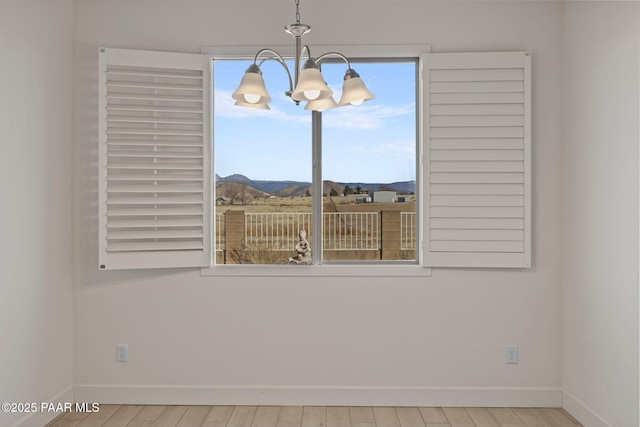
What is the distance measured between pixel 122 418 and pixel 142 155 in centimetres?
163

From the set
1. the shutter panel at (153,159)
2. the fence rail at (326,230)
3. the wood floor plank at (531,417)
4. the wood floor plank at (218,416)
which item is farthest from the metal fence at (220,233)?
the wood floor plank at (531,417)

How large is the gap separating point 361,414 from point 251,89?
2.19m

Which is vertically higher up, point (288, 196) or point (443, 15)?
point (443, 15)

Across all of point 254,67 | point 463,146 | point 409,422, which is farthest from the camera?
point 463,146

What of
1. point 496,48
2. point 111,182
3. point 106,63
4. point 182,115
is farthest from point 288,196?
point 496,48

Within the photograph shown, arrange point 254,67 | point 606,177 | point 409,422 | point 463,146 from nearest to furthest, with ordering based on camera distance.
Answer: point 254,67 < point 606,177 < point 409,422 < point 463,146

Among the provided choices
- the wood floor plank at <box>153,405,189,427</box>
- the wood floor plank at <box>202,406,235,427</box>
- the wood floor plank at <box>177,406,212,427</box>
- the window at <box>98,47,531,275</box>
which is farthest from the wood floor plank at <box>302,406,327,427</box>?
the window at <box>98,47,531,275</box>

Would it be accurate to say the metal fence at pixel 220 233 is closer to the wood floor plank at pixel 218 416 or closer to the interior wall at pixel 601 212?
the wood floor plank at pixel 218 416

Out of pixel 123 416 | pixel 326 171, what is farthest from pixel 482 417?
pixel 123 416

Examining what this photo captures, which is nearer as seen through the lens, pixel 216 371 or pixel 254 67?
pixel 254 67

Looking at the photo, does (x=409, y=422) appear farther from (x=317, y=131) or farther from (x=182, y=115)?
(x=182, y=115)

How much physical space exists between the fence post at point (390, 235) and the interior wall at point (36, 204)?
2.05 metres

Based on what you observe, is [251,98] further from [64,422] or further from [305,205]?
[64,422]

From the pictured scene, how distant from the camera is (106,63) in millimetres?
3281
